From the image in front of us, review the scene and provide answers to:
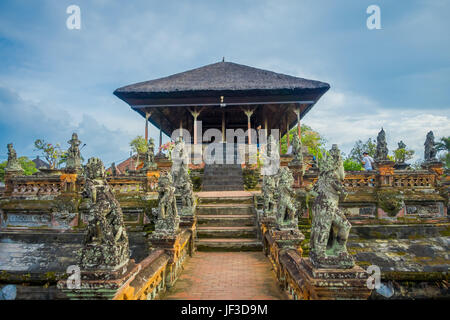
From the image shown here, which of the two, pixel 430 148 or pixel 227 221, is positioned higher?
pixel 430 148

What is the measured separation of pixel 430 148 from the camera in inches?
384

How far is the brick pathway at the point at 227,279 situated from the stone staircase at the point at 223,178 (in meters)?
5.53

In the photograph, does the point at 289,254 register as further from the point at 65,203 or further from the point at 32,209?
the point at 32,209

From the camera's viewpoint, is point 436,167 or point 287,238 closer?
point 287,238

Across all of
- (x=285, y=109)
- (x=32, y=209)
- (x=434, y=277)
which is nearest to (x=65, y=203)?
(x=32, y=209)

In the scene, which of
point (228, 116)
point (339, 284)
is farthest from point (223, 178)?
point (339, 284)

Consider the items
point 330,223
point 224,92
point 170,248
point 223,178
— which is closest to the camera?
point 330,223

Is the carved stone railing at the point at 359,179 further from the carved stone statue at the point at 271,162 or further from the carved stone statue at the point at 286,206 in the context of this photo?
the carved stone statue at the point at 286,206

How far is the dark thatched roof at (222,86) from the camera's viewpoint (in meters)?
14.8

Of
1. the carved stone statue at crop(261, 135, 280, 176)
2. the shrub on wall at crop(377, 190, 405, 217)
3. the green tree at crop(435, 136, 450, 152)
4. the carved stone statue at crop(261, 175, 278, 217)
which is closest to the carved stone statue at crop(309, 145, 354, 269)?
the carved stone statue at crop(261, 175, 278, 217)

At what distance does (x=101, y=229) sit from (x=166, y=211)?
256 centimetres

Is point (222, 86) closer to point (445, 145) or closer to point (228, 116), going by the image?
point (228, 116)

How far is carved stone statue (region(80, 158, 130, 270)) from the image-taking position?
2.76 m
